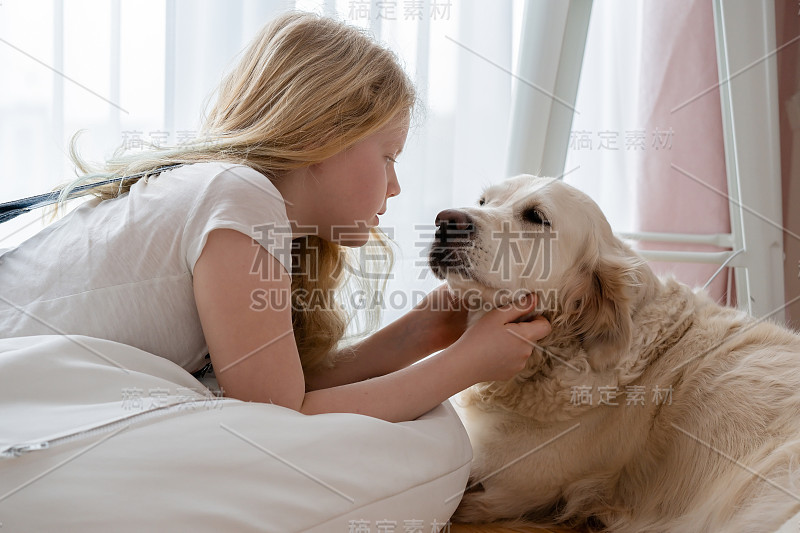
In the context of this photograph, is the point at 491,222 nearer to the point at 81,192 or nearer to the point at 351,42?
the point at 351,42

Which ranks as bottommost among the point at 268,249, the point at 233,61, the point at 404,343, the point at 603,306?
the point at 404,343

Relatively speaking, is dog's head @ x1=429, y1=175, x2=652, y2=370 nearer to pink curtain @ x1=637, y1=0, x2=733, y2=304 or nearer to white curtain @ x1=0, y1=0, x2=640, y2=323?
white curtain @ x1=0, y1=0, x2=640, y2=323

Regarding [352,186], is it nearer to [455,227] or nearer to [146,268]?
[455,227]

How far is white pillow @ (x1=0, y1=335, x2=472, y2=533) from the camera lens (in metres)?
0.77

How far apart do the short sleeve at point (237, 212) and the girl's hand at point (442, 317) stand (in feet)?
1.39

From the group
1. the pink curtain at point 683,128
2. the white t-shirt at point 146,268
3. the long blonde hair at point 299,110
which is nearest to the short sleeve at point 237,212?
the white t-shirt at point 146,268

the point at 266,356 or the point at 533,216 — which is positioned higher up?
the point at 533,216

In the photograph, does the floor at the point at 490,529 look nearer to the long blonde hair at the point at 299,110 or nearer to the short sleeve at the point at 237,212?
the long blonde hair at the point at 299,110

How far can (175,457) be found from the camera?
816 mm

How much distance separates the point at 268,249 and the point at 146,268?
207 millimetres

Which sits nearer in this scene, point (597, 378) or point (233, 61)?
point (597, 378)

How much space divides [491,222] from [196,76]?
1.11m

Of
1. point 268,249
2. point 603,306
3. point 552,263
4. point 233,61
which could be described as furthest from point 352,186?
point 233,61

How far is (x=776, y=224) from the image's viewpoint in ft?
5.68
